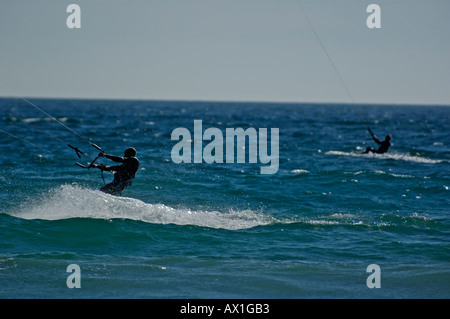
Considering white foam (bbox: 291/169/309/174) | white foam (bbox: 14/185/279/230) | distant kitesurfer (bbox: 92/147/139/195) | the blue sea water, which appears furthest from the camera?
white foam (bbox: 291/169/309/174)

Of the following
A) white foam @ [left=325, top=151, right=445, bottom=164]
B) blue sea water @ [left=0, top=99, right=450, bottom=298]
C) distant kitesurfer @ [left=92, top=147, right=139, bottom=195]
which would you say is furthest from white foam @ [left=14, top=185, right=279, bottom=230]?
white foam @ [left=325, top=151, right=445, bottom=164]

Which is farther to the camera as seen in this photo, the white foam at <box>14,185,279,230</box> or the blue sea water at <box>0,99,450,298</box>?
the white foam at <box>14,185,279,230</box>

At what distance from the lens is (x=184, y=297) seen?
8734 millimetres

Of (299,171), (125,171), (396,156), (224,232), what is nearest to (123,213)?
(125,171)

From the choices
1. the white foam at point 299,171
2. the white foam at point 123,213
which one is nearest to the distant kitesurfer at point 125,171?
the white foam at point 123,213

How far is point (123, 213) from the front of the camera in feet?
45.6

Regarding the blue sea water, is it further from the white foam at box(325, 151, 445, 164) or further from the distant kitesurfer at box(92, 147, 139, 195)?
the white foam at box(325, 151, 445, 164)

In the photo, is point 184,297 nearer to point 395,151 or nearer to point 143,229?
point 143,229

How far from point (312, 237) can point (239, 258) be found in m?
2.45

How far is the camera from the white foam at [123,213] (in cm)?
1365

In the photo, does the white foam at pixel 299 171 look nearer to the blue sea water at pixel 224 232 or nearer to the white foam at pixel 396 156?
the blue sea water at pixel 224 232

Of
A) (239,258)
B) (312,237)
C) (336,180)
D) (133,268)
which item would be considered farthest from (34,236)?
(336,180)

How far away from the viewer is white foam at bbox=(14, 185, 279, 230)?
13648 millimetres

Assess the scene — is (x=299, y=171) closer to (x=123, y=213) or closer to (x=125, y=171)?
(x=125, y=171)
